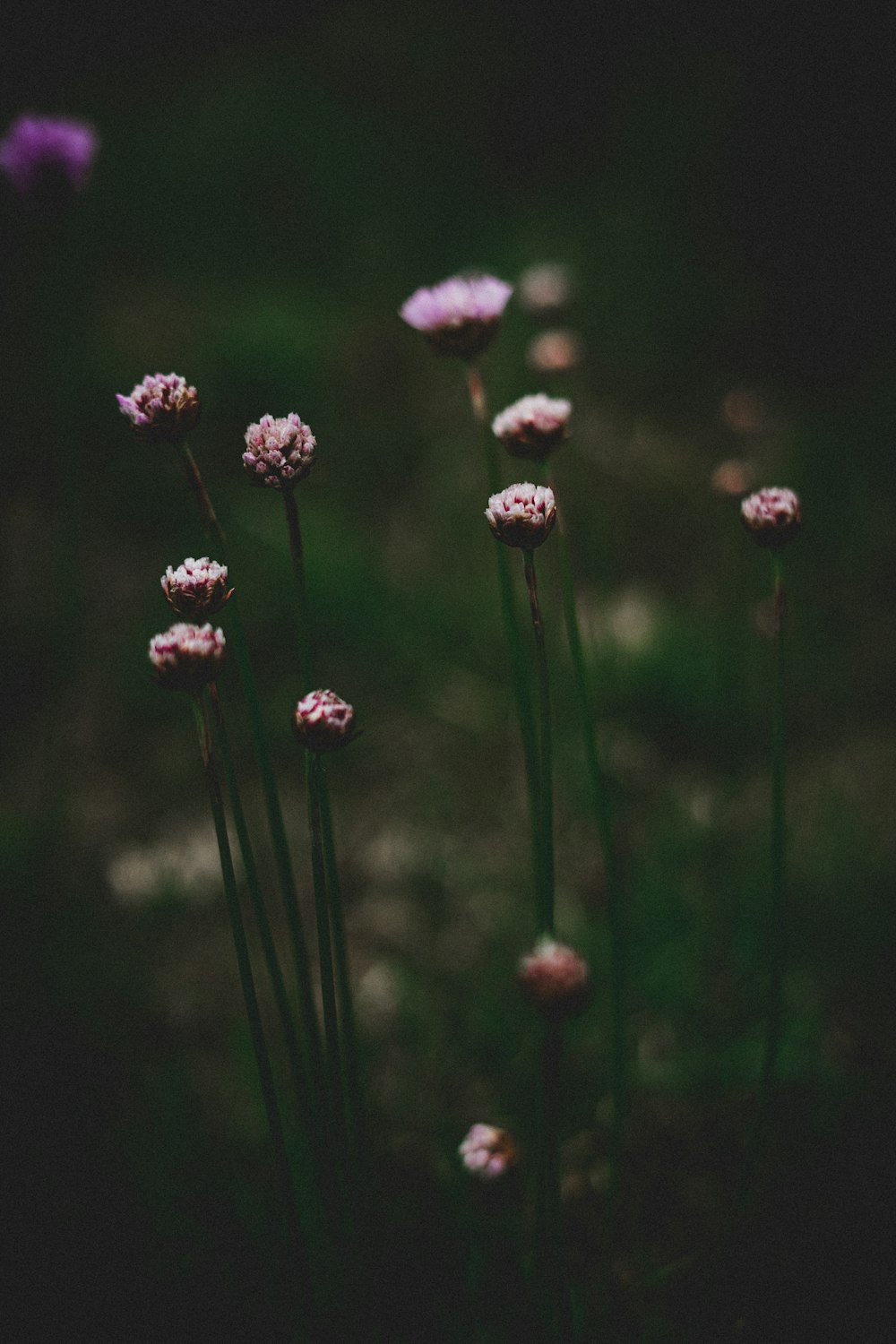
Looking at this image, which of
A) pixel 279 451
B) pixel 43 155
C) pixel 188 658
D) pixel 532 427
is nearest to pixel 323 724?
pixel 188 658

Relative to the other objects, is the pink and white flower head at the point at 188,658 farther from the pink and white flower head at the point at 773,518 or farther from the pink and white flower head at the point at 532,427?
the pink and white flower head at the point at 773,518

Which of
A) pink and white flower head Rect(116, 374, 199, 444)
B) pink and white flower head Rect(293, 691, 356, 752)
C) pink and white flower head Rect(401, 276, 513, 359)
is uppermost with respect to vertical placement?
pink and white flower head Rect(401, 276, 513, 359)

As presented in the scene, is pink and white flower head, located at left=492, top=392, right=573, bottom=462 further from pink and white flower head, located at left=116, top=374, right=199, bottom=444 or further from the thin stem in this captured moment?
pink and white flower head, located at left=116, top=374, right=199, bottom=444

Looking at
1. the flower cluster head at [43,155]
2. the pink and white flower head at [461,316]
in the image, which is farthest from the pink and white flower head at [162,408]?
the flower cluster head at [43,155]

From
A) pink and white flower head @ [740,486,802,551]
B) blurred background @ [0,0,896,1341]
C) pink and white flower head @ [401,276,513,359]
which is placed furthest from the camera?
blurred background @ [0,0,896,1341]

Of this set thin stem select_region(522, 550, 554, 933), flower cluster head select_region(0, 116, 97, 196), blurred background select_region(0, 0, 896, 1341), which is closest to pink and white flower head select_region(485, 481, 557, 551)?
thin stem select_region(522, 550, 554, 933)

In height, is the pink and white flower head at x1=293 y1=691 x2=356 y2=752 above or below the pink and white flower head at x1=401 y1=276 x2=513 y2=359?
below
